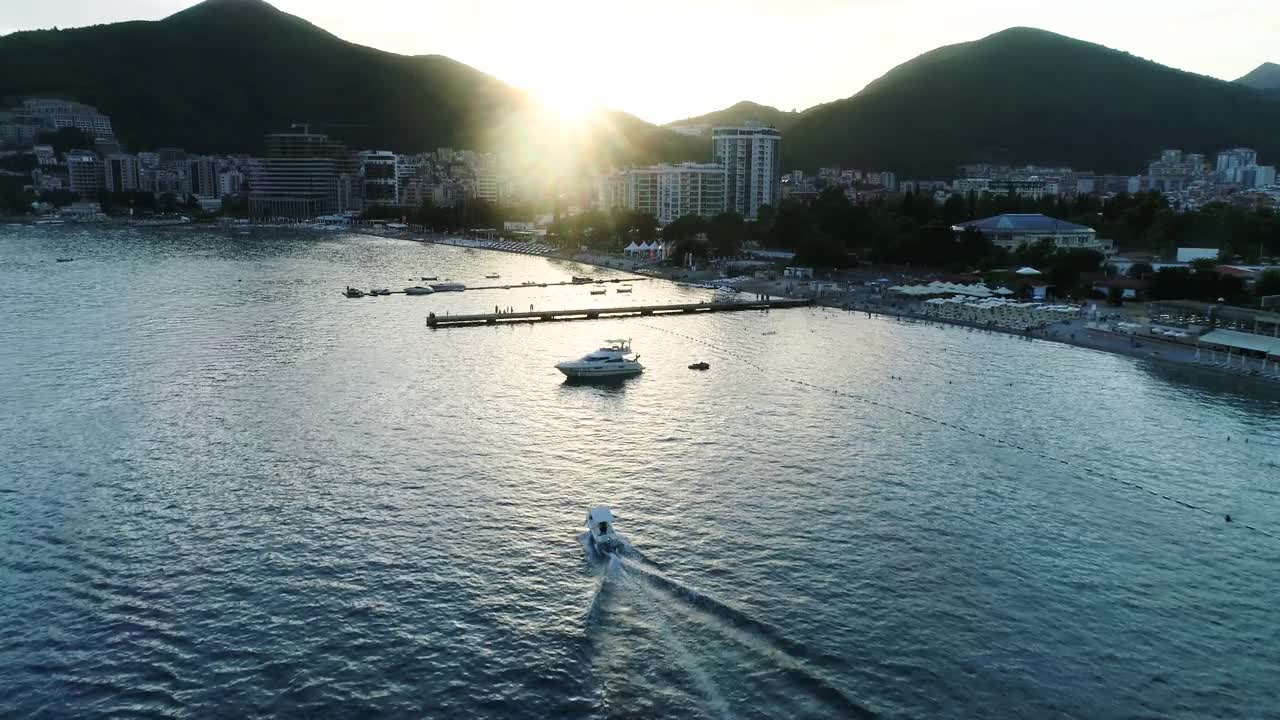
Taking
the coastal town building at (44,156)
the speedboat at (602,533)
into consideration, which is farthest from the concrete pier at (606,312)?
the coastal town building at (44,156)

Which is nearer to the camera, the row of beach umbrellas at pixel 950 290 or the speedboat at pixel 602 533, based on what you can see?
the speedboat at pixel 602 533

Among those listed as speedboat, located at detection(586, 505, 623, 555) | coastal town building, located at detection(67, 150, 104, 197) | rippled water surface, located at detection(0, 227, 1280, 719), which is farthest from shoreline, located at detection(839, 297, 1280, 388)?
coastal town building, located at detection(67, 150, 104, 197)

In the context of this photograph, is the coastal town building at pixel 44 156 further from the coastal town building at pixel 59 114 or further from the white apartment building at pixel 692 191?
the white apartment building at pixel 692 191

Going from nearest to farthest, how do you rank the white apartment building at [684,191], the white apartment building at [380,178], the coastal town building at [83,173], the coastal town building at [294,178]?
1. the white apartment building at [684,191]
2. the coastal town building at [294,178]
3. the coastal town building at [83,173]
4. the white apartment building at [380,178]

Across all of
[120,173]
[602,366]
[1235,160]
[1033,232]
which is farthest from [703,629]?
[1235,160]

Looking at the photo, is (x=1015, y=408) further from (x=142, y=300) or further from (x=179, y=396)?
(x=142, y=300)

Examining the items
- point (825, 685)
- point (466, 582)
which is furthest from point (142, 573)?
point (825, 685)

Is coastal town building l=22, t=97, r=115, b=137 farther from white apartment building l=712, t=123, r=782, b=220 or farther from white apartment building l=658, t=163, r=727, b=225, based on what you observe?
white apartment building l=712, t=123, r=782, b=220
